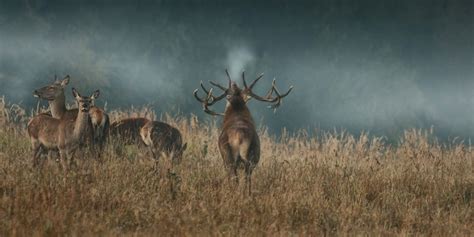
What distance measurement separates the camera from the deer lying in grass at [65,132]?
48.6 ft

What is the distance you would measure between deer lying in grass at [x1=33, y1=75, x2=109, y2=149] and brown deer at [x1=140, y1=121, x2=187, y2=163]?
74 cm

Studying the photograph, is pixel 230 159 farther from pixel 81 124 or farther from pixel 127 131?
pixel 127 131

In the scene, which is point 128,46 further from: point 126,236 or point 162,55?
point 126,236

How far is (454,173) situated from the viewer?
52.3ft

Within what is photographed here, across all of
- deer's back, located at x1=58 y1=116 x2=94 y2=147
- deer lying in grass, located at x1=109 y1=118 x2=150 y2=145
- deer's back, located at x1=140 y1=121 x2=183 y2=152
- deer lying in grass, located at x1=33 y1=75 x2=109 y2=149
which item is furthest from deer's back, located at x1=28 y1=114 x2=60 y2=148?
deer's back, located at x1=140 y1=121 x2=183 y2=152

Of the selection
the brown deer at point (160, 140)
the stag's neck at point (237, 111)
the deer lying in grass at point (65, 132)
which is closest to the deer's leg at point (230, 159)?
the stag's neck at point (237, 111)

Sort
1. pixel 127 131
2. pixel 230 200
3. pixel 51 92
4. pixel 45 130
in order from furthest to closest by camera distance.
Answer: pixel 127 131
pixel 51 92
pixel 45 130
pixel 230 200

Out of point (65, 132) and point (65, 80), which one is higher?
point (65, 80)

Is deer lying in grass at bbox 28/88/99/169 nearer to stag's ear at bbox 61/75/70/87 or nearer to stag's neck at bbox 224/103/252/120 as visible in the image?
stag's ear at bbox 61/75/70/87

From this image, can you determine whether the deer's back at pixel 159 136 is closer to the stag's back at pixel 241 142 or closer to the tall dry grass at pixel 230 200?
the tall dry grass at pixel 230 200

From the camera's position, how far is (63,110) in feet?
54.9

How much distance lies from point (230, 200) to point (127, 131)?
5.82m

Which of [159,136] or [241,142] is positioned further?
[159,136]

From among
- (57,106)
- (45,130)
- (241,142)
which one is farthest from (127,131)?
(241,142)
